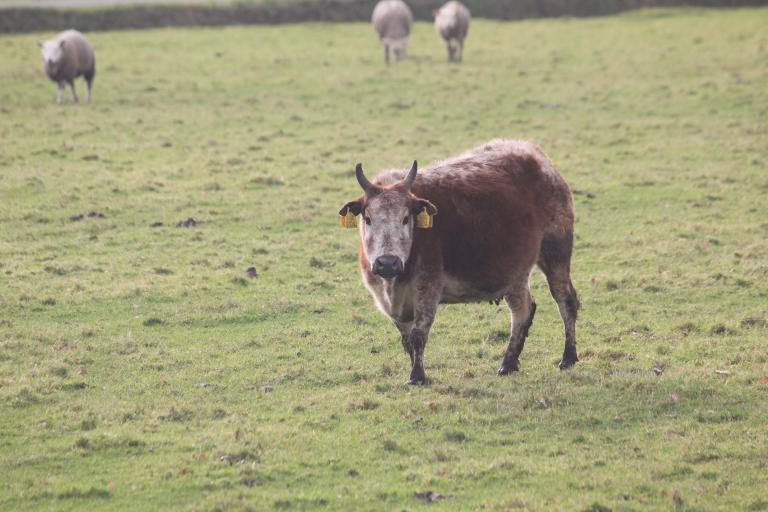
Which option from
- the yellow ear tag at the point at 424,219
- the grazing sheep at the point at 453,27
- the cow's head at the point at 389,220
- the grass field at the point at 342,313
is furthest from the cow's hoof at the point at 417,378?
the grazing sheep at the point at 453,27

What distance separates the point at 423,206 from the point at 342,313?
13.2 ft

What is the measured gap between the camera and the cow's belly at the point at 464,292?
1166cm

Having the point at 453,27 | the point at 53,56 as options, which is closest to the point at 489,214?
the point at 53,56

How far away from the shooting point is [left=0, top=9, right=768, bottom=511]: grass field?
9398mm

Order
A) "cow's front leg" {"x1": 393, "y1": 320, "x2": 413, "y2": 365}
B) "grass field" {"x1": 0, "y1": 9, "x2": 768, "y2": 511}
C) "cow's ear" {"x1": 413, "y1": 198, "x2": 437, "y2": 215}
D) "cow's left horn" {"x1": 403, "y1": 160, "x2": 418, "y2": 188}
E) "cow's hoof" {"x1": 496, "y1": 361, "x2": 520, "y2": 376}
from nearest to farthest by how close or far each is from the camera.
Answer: "grass field" {"x1": 0, "y1": 9, "x2": 768, "y2": 511} < "cow's ear" {"x1": 413, "y1": 198, "x2": 437, "y2": 215} < "cow's left horn" {"x1": 403, "y1": 160, "x2": 418, "y2": 188} < "cow's front leg" {"x1": 393, "y1": 320, "x2": 413, "y2": 365} < "cow's hoof" {"x1": 496, "y1": 361, "x2": 520, "y2": 376}

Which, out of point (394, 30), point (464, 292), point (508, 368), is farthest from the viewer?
point (394, 30)

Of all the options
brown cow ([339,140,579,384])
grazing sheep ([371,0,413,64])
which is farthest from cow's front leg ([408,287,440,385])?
grazing sheep ([371,0,413,64])

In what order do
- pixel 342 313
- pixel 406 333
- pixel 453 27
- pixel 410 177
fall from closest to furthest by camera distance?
pixel 410 177
pixel 406 333
pixel 342 313
pixel 453 27

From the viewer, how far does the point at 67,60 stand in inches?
1176

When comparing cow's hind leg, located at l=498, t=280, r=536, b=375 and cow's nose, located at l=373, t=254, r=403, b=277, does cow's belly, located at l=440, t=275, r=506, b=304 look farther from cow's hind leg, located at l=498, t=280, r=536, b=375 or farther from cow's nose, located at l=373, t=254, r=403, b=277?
cow's nose, located at l=373, t=254, r=403, b=277

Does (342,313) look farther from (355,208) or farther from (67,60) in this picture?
(67,60)

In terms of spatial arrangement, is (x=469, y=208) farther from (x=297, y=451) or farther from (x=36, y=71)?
(x=36, y=71)

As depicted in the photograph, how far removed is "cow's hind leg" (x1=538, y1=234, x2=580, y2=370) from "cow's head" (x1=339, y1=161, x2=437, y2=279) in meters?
1.88

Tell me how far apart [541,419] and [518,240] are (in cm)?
218
